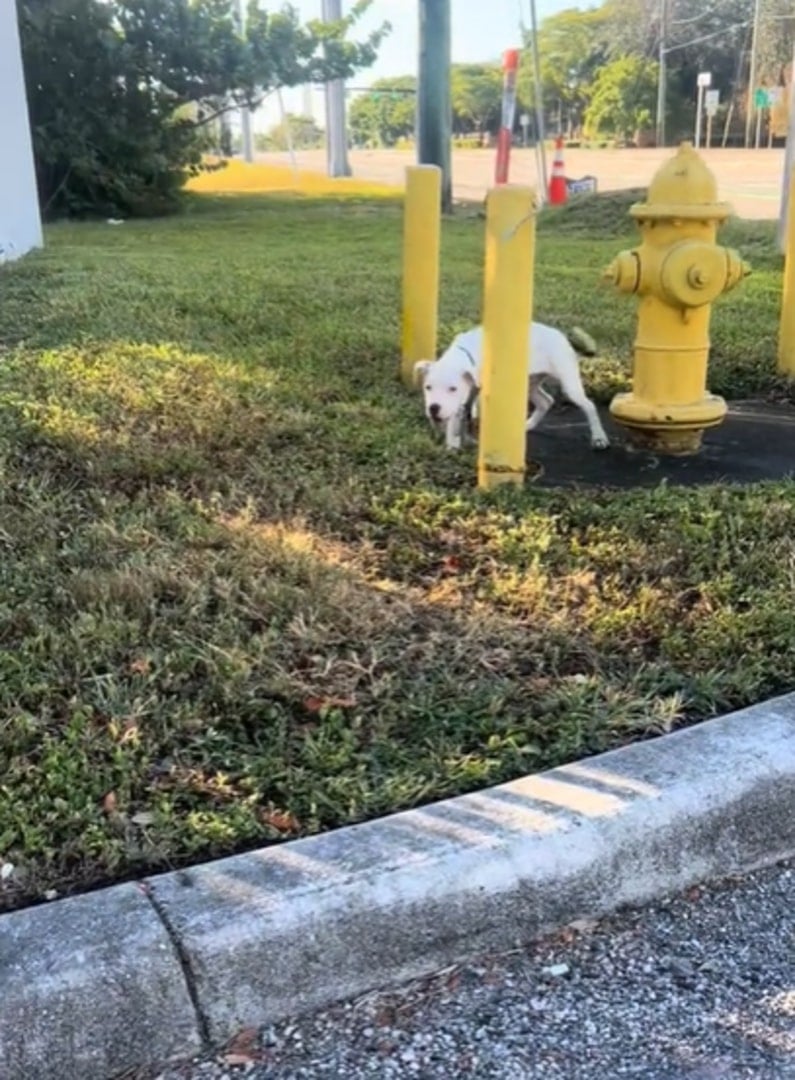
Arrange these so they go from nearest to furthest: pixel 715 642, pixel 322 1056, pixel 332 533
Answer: pixel 322 1056 < pixel 715 642 < pixel 332 533

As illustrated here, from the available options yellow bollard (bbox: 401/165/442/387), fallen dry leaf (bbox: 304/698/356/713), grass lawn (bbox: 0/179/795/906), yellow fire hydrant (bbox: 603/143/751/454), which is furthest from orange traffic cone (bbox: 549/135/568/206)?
fallen dry leaf (bbox: 304/698/356/713)

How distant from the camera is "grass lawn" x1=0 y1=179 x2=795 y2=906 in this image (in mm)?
2154

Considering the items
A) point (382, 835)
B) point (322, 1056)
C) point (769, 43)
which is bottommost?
point (322, 1056)

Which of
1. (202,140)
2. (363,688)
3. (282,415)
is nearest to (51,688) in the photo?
(363,688)

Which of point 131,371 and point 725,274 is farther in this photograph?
point 131,371

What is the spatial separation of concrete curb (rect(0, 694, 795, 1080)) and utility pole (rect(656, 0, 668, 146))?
42.5 meters

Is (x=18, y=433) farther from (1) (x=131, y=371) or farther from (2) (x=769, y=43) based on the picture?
(2) (x=769, y=43)

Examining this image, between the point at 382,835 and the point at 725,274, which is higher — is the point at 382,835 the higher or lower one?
the lower one

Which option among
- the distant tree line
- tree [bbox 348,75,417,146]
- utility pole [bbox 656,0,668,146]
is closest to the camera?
the distant tree line

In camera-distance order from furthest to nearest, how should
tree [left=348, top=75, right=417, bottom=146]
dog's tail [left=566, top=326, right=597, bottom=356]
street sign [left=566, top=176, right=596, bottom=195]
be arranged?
tree [left=348, top=75, right=417, bottom=146]
street sign [left=566, top=176, right=596, bottom=195]
dog's tail [left=566, top=326, right=597, bottom=356]

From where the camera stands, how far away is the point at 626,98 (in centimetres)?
4778

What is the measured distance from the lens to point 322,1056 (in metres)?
1.73

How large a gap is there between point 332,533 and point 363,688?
873 mm

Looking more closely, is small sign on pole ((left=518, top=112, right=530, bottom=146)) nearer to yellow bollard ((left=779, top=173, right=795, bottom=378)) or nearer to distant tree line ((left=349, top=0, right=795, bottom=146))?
distant tree line ((left=349, top=0, right=795, bottom=146))
